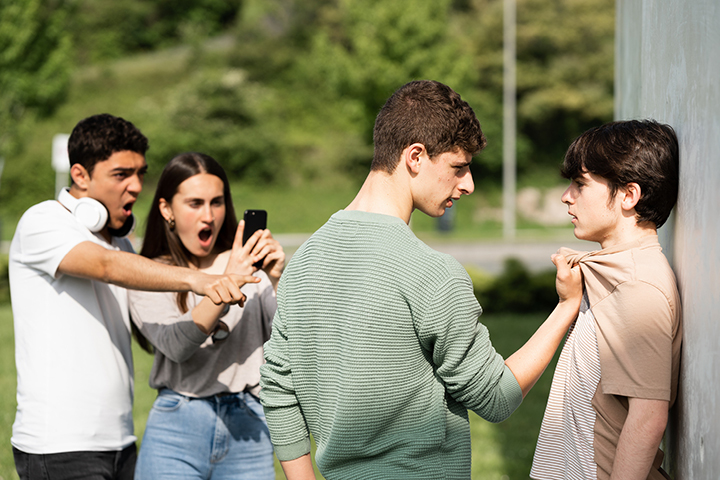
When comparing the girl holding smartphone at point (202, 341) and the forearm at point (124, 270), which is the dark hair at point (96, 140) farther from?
the forearm at point (124, 270)

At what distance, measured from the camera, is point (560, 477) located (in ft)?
6.97

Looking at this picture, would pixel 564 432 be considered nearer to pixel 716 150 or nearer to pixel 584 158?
pixel 584 158

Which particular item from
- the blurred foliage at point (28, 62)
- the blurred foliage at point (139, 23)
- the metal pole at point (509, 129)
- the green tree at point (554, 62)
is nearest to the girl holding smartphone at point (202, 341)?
the blurred foliage at point (28, 62)

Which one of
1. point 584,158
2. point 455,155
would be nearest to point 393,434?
point 455,155

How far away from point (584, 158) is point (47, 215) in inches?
87.1

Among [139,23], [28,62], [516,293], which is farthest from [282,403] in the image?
[139,23]

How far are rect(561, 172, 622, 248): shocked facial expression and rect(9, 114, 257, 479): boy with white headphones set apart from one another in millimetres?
1256

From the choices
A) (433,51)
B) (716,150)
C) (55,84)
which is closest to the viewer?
(716,150)

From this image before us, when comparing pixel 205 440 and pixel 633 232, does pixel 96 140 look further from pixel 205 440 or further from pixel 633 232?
pixel 633 232

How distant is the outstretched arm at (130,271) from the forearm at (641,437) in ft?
4.65

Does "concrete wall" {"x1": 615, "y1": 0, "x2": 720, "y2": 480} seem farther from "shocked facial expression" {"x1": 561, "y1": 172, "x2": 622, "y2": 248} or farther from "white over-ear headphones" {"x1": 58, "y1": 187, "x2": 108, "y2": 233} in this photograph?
"white over-ear headphones" {"x1": 58, "y1": 187, "x2": 108, "y2": 233}

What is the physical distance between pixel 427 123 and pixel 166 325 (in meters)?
1.61

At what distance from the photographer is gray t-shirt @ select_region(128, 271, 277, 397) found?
299cm

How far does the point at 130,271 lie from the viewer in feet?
8.86
